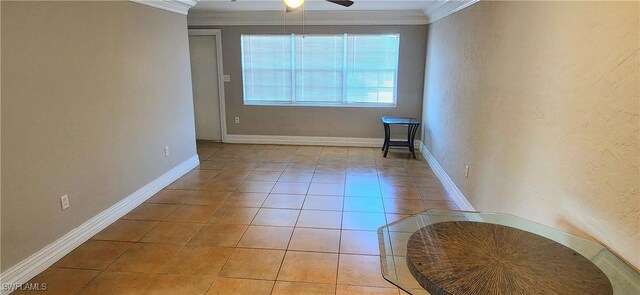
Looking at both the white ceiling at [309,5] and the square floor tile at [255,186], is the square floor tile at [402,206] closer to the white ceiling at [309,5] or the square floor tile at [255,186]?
the square floor tile at [255,186]

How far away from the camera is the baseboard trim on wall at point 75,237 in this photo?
237 centimetres

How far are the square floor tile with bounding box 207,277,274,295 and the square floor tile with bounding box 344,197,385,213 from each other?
139 cm

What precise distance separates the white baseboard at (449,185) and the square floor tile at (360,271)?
4.05 ft

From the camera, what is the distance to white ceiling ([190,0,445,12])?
4879mm

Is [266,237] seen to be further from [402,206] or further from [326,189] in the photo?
[402,206]

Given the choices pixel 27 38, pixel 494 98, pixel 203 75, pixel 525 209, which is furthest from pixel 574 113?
pixel 203 75

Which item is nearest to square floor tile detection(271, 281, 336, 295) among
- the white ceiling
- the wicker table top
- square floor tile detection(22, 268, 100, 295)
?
the wicker table top

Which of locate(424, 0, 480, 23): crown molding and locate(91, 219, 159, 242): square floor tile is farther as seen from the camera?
locate(424, 0, 480, 23): crown molding

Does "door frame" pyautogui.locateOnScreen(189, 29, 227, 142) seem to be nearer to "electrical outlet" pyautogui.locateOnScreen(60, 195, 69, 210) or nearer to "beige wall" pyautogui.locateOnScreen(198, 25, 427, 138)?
"beige wall" pyautogui.locateOnScreen(198, 25, 427, 138)

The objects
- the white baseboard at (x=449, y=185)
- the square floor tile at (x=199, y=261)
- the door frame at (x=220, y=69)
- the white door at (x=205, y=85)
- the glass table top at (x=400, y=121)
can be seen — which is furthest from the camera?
the white door at (x=205, y=85)

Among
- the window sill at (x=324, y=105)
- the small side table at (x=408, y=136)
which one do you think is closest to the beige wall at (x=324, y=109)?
the window sill at (x=324, y=105)

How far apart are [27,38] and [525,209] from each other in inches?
130

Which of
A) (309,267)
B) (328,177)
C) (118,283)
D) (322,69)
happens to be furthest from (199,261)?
(322,69)

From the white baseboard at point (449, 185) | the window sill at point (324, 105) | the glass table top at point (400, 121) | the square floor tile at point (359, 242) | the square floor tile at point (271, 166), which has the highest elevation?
the window sill at point (324, 105)
